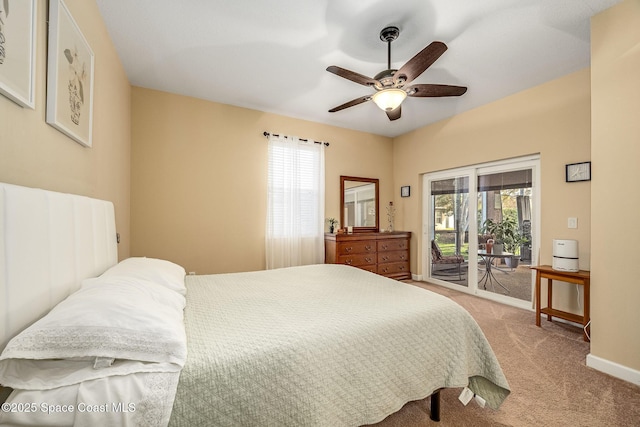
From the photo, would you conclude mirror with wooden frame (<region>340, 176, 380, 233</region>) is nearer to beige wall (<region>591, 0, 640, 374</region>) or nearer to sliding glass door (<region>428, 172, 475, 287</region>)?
sliding glass door (<region>428, 172, 475, 287</region>)

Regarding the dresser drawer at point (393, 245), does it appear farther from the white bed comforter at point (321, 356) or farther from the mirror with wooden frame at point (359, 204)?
the white bed comforter at point (321, 356)

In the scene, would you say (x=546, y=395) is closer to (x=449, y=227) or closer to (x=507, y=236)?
(x=507, y=236)

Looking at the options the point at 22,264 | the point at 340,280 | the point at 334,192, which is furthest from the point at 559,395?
the point at 334,192

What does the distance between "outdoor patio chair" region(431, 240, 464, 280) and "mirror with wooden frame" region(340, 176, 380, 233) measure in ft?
3.40

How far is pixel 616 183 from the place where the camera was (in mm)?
1901

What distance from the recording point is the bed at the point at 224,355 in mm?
771

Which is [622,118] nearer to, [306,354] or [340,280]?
[340,280]

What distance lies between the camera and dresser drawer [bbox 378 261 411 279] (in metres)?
4.44

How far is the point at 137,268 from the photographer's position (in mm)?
1552

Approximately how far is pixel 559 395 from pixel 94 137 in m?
3.75

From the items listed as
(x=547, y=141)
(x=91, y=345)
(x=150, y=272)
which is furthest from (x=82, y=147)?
(x=547, y=141)

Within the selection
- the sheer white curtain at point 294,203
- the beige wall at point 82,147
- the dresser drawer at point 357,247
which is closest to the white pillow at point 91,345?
the beige wall at point 82,147

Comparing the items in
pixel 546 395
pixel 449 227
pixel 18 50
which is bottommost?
pixel 546 395

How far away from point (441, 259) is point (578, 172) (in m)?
2.15
